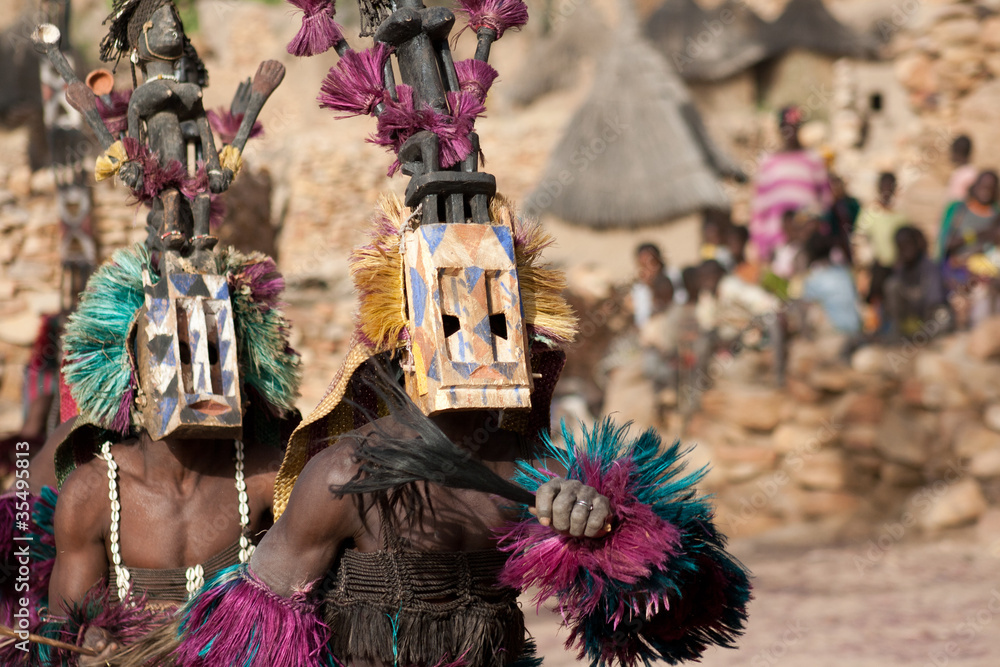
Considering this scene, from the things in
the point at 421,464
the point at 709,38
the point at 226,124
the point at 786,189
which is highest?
the point at 709,38

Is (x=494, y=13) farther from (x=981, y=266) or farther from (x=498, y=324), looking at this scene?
(x=981, y=266)

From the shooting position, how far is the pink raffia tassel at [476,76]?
2820 millimetres

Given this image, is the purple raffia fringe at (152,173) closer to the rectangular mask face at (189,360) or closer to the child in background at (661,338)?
the rectangular mask face at (189,360)

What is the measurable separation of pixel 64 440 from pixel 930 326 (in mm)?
8550

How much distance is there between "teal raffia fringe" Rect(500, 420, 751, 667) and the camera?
2.44m

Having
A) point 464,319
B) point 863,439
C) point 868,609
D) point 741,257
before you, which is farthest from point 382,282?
point 741,257

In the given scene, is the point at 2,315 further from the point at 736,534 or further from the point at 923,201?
the point at 923,201

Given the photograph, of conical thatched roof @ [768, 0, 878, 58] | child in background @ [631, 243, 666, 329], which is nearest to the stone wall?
child in background @ [631, 243, 666, 329]

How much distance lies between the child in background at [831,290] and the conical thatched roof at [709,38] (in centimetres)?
1384

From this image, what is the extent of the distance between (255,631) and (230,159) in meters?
1.81

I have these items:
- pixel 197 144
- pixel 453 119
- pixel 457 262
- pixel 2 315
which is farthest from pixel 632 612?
pixel 2 315

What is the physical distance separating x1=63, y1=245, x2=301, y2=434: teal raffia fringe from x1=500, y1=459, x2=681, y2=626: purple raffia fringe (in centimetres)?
138

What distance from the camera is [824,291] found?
34.6ft

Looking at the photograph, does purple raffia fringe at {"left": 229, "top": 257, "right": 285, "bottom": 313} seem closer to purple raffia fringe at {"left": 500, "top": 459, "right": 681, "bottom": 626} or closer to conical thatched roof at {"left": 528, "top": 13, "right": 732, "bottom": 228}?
purple raffia fringe at {"left": 500, "top": 459, "right": 681, "bottom": 626}
